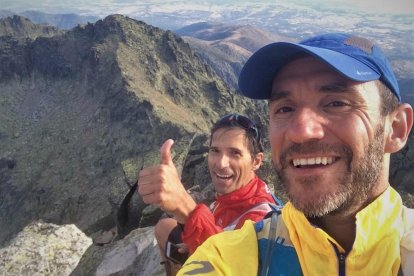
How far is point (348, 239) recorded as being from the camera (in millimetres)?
3674

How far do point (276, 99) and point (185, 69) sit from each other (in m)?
139

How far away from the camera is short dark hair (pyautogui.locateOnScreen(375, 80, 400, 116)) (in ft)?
12.3

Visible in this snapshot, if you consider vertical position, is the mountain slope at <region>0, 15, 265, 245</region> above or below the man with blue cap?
below

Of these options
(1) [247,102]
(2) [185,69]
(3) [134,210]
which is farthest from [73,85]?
(3) [134,210]

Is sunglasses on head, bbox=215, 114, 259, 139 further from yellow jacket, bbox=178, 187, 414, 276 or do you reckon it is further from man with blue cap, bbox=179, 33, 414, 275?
yellow jacket, bbox=178, 187, 414, 276

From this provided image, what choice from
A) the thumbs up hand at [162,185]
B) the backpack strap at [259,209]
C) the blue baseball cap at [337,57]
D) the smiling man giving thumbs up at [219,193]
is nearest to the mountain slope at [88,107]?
the smiling man giving thumbs up at [219,193]

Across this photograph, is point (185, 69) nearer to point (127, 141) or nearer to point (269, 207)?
point (127, 141)

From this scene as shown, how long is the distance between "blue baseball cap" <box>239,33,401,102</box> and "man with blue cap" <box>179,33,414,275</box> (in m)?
0.01

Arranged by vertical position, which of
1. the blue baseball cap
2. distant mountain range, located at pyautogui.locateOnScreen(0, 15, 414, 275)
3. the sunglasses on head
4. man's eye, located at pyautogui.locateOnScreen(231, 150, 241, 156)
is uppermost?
the blue baseball cap

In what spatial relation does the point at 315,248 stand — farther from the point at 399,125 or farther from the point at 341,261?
the point at 399,125

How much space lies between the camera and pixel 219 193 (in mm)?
8023

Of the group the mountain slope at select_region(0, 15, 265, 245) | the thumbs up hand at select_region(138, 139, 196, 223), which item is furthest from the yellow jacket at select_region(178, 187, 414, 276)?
the mountain slope at select_region(0, 15, 265, 245)

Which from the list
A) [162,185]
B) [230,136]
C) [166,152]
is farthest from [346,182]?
[230,136]

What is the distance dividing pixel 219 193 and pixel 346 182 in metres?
4.74
